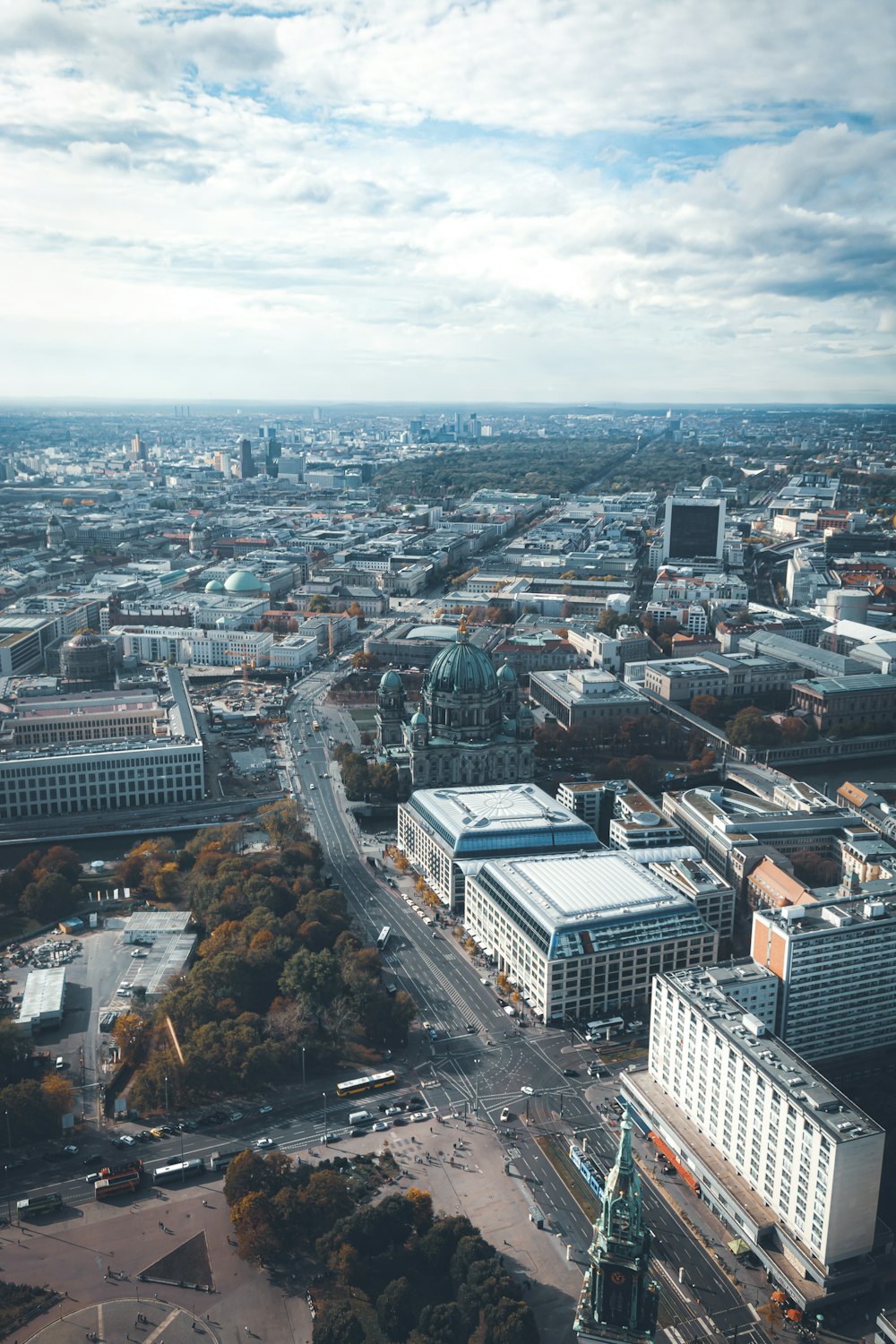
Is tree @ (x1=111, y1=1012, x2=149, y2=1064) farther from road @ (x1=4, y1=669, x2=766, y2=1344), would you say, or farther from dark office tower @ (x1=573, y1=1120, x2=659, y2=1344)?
dark office tower @ (x1=573, y1=1120, x2=659, y2=1344)

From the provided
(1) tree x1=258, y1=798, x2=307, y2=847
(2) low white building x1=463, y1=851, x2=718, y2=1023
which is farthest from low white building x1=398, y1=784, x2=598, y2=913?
(1) tree x1=258, y1=798, x2=307, y2=847

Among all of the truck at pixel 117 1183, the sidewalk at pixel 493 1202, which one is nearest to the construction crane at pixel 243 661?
the sidewalk at pixel 493 1202

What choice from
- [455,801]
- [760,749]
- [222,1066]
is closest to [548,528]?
[760,749]

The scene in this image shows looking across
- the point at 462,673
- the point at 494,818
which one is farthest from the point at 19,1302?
the point at 462,673

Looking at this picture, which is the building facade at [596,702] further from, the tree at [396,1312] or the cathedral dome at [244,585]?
the cathedral dome at [244,585]

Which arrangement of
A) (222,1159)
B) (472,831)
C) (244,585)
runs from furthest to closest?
(244,585) < (472,831) < (222,1159)

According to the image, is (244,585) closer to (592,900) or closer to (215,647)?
(215,647)
